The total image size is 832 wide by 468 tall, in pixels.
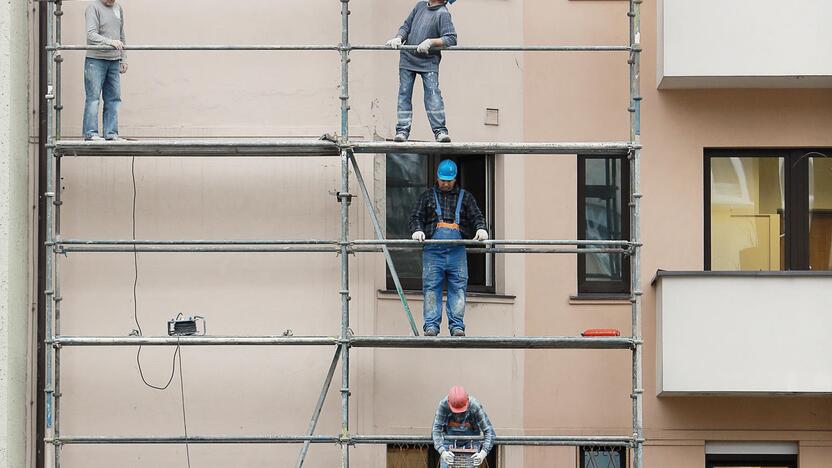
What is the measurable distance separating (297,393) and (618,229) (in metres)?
3.37

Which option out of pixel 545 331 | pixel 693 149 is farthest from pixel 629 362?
pixel 693 149

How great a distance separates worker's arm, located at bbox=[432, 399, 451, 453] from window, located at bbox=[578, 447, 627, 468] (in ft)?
6.63

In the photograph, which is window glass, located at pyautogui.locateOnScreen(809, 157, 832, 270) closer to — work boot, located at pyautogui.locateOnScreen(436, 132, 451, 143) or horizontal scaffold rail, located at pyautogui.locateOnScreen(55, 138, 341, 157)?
work boot, located at pyautogui.locateOnScreen(436, 132, 451, 143)

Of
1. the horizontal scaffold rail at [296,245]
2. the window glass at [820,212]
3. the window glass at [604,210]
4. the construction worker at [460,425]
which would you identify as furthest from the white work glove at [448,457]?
the window glass at [820,212]

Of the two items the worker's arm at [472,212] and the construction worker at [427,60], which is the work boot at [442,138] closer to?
the construction worker at [427,60]

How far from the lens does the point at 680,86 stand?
65.9ft

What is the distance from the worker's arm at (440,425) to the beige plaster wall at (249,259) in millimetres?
1314

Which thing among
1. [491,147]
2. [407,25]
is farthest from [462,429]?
[407,25]

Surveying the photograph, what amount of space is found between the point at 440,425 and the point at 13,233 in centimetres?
408

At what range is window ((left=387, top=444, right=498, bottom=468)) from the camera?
19875 mm

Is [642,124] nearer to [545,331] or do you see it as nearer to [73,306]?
[545,331]

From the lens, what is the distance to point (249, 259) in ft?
64.5

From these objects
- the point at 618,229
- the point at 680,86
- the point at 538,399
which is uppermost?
the point at 680,86

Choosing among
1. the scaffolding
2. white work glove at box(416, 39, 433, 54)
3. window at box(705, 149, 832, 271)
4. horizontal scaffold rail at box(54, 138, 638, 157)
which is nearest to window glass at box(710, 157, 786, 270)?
window at box(705, 149, 832, 271)
